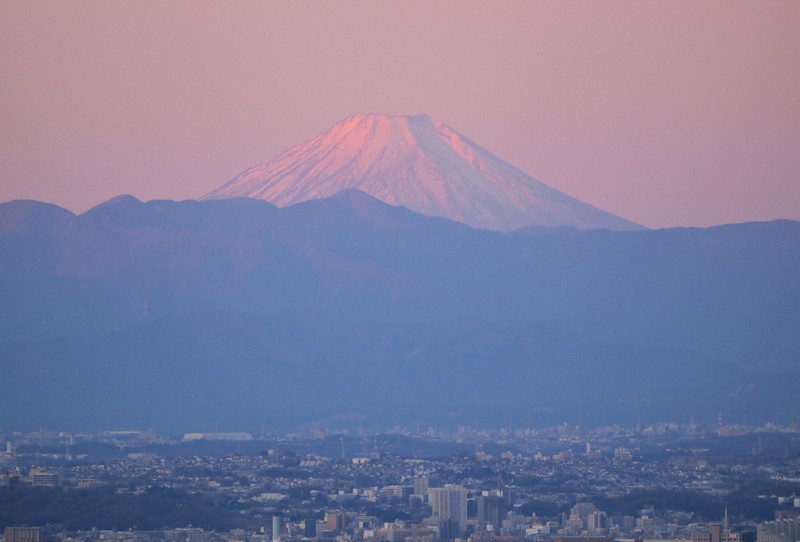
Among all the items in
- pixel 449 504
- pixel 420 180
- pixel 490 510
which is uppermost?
pixel 420 180

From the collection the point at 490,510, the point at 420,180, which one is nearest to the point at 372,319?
the point at 420,180

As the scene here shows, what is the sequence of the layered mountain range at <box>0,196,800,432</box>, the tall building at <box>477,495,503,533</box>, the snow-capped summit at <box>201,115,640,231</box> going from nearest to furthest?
the tall building at <box>477,495,503,533</box>, the layered mountain range at <box>0,196,800,432</box>, the snow-capped summit at <box>201,115,640,231</box>

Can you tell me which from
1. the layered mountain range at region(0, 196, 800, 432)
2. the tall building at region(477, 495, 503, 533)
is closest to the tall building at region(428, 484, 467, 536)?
the tall building at region(477, 495, 503, 533)

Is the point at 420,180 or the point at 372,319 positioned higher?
the point at 420,180

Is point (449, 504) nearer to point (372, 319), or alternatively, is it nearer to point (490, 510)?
point (490, 510)

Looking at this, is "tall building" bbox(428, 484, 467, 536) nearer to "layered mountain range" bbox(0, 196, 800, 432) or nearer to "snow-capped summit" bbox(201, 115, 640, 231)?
"layered mountain range" bbox(0, 196, 800, 432)

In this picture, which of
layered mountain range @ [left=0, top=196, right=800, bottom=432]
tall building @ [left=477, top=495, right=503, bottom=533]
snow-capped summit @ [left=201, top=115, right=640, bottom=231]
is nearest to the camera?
tall building @ [left=477, top=495, right=503, bottom=533]

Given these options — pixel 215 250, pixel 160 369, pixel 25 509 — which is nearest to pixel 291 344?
pixel 160 369
